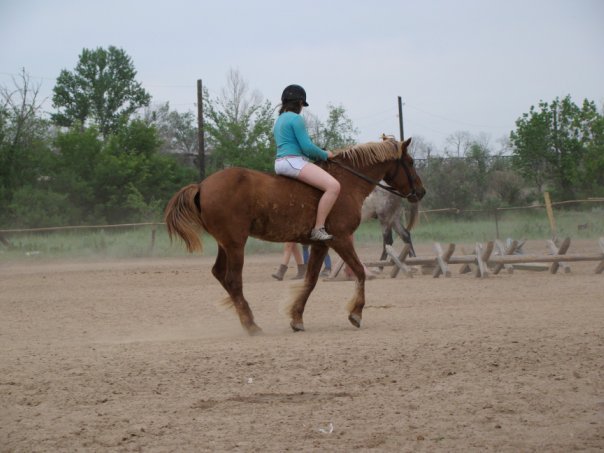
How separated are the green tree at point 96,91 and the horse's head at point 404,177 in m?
48.9

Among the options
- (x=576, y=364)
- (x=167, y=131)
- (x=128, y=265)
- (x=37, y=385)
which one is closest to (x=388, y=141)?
(x=576, y=364)

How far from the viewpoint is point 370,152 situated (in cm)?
1030

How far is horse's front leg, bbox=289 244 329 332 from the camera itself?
952 cm

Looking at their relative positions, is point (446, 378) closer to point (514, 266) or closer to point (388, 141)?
point (388, 141)

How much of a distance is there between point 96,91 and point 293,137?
51.7 meters

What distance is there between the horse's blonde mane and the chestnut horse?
0.28 m

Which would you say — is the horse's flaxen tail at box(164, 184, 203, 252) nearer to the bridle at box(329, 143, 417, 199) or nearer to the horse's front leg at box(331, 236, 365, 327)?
the horse's front leg at box(331, 236, 365, 327)

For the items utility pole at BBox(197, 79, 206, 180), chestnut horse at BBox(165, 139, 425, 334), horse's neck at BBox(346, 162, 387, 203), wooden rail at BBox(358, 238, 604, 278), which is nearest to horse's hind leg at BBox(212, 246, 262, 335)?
chestnut horse at BBox(165, 139, 425, 334)

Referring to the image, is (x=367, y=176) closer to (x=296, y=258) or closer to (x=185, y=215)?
(x=185, y=215)

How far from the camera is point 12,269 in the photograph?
2433 cm

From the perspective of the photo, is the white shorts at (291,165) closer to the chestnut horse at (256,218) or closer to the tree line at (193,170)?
the chestnut horse at (256,218)

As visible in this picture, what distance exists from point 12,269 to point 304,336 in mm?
17707

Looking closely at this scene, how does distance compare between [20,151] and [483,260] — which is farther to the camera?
[20,151]

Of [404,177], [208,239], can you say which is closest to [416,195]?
[404,177]
